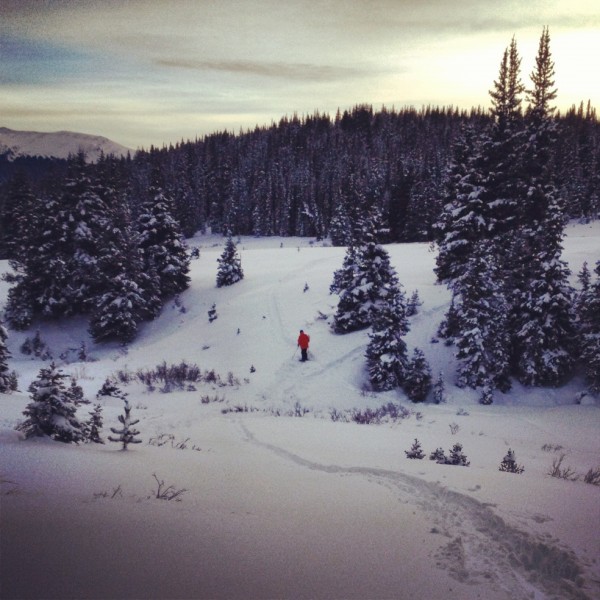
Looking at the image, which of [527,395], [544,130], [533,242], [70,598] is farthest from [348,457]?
[544,130]

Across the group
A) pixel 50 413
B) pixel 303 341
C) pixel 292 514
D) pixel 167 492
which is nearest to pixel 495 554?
pixel 292 514

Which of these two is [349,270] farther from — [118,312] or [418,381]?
[118,312]

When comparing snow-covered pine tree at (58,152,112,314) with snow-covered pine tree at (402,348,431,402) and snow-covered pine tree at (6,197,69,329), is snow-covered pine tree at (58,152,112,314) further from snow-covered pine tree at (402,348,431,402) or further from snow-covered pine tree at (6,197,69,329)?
snow-covered pine tree at (402,348,431,402)

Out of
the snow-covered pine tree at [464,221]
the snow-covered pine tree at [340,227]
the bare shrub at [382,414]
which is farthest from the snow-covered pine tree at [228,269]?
the snow-covered pine tree at [340,227]

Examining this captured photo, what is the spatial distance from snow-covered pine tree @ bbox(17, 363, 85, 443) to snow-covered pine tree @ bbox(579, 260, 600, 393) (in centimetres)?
1584

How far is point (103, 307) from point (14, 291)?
741 cm

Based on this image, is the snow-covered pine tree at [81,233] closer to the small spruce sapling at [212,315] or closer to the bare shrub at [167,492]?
the small spruce sapling at [212,315]

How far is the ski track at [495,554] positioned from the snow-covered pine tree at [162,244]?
26707mm

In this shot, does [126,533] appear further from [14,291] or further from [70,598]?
[14,291]

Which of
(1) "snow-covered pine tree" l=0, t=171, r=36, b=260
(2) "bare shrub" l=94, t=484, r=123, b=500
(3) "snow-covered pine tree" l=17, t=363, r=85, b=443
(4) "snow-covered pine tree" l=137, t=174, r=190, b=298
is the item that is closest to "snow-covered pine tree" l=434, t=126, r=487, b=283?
(3) "snow-covered pine tree" l=17, t=363, r=85, b=443

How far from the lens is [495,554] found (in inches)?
139

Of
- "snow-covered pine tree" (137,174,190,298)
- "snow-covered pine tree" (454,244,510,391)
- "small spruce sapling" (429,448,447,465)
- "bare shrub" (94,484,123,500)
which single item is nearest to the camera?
"bare shrub" (94,484,123,500)

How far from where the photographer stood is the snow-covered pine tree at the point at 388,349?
15320 mm

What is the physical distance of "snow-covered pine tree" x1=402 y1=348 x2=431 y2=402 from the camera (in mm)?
14641
